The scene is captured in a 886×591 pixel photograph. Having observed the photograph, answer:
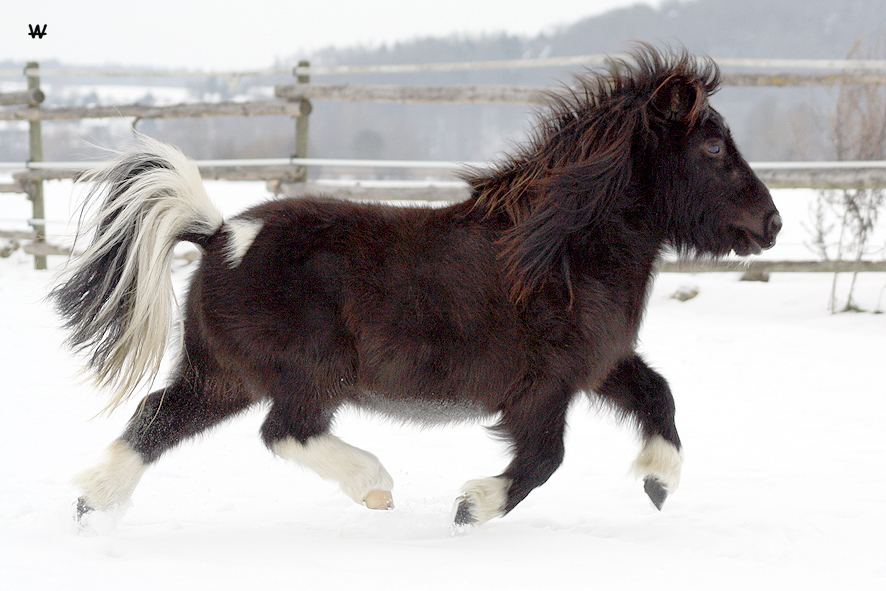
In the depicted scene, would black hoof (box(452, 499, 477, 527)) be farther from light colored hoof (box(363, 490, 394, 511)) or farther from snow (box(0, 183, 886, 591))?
light colored hoof (box(363, 490, 394, 511))

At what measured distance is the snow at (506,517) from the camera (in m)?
1.87

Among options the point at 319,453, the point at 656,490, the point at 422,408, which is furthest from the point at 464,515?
the point at 656,490

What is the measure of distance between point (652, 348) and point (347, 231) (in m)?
3.51

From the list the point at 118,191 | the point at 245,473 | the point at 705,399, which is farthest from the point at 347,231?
the point at 705,399

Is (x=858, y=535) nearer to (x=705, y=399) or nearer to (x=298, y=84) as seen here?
Result: (x=705, y=399)

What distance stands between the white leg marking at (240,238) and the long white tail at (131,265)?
0.29 feet

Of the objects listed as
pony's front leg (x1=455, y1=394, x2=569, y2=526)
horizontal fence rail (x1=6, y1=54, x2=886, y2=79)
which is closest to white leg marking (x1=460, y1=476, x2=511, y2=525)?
pony's front leg (x1=455, y1=394, x2=569, y2=526)

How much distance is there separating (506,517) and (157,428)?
1.28m

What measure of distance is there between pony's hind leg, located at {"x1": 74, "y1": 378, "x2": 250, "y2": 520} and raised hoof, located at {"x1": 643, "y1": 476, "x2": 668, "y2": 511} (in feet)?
4.77

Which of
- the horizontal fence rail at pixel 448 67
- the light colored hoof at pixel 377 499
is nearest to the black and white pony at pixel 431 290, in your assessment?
the light colored hoof at pixel 377 499

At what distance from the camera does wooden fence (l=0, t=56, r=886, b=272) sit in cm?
573

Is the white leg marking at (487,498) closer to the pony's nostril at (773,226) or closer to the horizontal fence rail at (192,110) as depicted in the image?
the pony's nostril at (773,226)

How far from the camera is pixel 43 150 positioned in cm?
891

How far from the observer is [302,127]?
7512 millimetres
